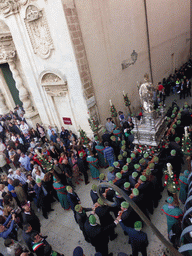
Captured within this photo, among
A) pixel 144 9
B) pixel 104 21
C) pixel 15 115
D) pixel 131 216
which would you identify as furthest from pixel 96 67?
pixel 15 115

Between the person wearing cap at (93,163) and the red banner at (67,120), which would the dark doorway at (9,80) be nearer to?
the red banner at (67,120)

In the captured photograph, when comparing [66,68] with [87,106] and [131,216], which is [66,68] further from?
[131,216]

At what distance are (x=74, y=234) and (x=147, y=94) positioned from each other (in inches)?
208

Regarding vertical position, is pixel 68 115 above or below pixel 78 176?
above

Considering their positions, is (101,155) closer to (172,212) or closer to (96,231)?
(96,231)

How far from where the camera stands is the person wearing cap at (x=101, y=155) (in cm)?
785

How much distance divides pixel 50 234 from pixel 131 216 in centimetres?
303

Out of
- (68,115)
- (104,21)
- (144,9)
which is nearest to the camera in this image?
(104,21)

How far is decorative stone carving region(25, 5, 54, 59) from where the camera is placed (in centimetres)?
873

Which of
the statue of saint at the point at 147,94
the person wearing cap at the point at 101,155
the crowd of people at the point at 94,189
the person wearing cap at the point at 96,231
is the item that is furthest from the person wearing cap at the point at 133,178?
the statue of saint at the point at 147,94

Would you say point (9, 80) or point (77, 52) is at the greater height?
point (77, 52)

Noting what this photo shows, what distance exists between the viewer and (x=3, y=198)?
6.13 meters

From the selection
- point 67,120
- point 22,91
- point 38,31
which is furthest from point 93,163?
point 22,91

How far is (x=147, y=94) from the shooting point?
6.82 meters
